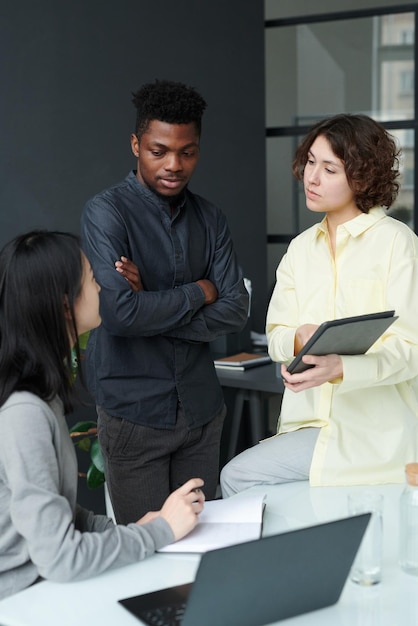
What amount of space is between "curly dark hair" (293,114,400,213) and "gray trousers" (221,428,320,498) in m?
0.60

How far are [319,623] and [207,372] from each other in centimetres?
132

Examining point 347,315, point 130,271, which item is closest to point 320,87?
point 130,271

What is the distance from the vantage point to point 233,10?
5.14 m

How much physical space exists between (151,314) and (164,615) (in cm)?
115

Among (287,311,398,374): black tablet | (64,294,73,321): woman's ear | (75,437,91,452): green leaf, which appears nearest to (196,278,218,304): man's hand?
(287,311,398,374): black tablet

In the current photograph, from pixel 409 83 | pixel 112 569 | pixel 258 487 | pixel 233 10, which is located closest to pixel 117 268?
pixel 258 487

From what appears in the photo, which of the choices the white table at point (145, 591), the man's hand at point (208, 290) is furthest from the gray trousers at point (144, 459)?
the white table at point (145, 591)

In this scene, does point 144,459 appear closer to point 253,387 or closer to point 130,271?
point 130,271

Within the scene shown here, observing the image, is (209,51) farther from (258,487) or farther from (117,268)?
(258,487)

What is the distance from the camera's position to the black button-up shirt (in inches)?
92.7

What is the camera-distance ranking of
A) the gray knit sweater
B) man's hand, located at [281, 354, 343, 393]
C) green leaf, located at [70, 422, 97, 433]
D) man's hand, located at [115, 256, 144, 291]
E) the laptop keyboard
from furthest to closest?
green leaf, located at [70, 422, 97, 433]
man's hand, located at [115, 256, 144, 291]
man's hand, located at [281, 354, 343, 393]
the gray knit sweater
the laptop keyboard

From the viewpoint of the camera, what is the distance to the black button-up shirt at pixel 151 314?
2354mm

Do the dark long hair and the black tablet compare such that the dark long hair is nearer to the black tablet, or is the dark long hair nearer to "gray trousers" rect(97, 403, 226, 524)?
the black tablet

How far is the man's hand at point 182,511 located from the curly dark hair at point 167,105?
44.8 inches
